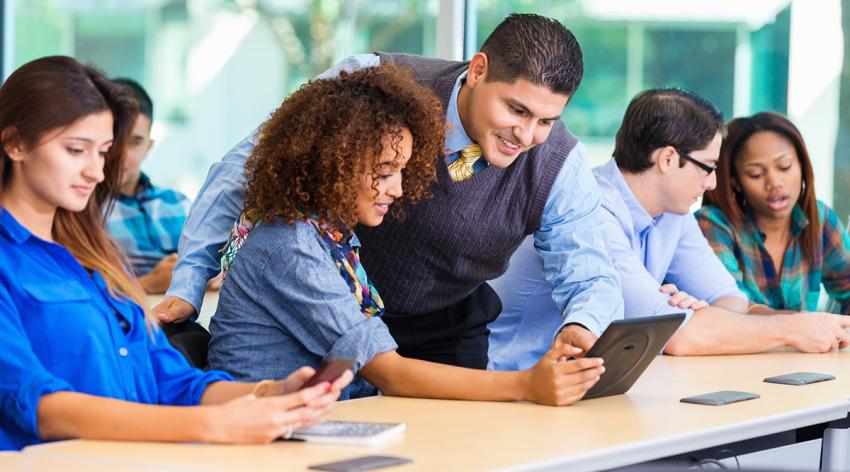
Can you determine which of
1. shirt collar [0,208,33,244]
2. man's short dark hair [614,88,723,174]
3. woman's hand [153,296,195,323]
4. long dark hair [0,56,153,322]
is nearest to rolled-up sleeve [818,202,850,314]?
man's short dark hair [614,88,723,174]

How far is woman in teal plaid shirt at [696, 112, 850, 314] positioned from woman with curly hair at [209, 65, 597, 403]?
165cm

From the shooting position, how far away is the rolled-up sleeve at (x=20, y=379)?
71.0 inches

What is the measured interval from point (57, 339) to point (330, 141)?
0.63 meters

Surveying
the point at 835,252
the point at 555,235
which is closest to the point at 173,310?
the point at 555,235

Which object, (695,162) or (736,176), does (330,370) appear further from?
(736,176)

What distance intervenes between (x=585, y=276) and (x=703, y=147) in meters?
0.78

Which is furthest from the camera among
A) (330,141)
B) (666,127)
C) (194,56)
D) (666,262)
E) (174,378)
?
(194,56)

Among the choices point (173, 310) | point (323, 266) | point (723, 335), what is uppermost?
point (323, 266)

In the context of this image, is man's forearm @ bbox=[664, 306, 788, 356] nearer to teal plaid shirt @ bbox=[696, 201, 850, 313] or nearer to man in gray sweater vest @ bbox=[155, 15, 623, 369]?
man in gray sweater vest @ bbox=[155, 15, 623, 369]

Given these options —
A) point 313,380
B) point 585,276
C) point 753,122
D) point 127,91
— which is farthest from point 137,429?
point 753,122

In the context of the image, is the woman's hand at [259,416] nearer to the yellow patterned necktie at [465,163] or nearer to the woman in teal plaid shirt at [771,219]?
the yellow patterned necktie at [465,163]

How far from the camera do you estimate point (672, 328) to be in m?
2.33

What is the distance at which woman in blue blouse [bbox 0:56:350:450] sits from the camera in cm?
181

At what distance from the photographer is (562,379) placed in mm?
2221
